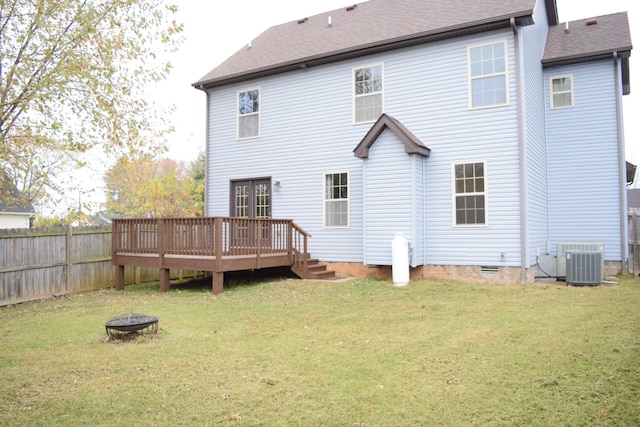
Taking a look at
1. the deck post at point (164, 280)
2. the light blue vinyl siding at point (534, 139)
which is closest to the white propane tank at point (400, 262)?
the light blue vinyl siding at point (534, 139)

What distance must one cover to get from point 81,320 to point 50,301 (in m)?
2.97

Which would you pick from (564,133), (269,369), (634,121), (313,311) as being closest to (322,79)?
(564,133)

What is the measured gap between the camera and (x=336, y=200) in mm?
12500

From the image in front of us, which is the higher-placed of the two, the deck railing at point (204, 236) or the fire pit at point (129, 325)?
the deck railing at point (204, 236)

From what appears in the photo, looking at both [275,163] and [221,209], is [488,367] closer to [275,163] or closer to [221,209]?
[275,163]

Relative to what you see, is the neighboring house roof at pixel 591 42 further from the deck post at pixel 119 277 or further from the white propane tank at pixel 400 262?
the deck post at pixel 119 277

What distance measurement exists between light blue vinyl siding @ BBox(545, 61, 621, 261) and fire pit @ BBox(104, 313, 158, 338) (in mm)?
10513

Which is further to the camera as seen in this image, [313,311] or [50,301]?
[50,301]

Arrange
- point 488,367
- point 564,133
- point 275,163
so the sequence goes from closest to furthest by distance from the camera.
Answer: point 488,367
point 564,133
point 275,163

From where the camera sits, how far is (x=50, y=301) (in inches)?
382

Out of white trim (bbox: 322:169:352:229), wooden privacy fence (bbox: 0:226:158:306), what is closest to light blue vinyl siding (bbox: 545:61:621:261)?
white trim (bbox: 322:169:352:229)

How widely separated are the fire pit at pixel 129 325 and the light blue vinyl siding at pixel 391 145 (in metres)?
6.10

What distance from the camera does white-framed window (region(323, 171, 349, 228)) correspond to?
1237cm

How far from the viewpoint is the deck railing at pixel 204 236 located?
32.7 feet
